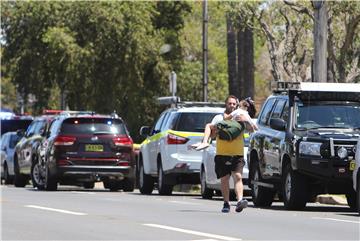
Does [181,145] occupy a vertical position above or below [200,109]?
below

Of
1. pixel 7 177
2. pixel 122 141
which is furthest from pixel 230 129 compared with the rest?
pixel 7 177

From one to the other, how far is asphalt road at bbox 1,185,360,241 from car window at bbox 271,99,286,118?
1.63 m

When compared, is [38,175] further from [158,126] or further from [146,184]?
[158,126]

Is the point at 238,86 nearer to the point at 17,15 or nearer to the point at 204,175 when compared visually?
the point at 17,15

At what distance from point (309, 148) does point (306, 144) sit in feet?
0.27

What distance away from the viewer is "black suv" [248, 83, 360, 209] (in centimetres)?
1878

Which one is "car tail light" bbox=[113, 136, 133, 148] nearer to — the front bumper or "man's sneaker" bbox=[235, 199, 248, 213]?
the front bumper

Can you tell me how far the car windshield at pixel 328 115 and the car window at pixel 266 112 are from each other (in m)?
1.32

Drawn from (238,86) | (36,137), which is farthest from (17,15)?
(36,137)

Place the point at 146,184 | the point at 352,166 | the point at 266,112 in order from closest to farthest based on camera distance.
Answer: the point at 352,166, the point at 266,112, the point at 146,184

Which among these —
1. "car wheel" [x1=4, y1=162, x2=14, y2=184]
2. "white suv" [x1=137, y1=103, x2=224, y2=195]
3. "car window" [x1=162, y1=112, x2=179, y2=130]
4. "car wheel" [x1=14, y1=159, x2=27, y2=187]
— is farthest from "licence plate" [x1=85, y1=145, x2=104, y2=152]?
"car wheel" [x1=4, y1=162, x2=14, y2=184]

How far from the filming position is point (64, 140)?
27.5 meters

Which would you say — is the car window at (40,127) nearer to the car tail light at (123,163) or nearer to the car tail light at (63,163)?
the car tail light at (63,163)

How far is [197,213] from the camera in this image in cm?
1803
